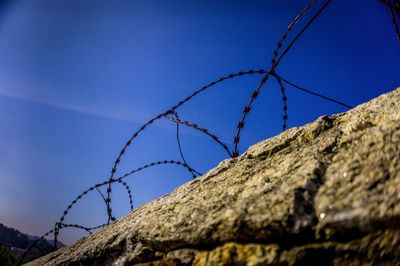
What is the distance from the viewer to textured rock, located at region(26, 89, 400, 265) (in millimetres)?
1329

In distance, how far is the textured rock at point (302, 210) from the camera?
133 cm

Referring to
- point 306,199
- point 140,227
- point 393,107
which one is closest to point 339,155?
point 306,199

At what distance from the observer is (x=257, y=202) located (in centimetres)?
161

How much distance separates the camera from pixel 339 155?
1.64 meters

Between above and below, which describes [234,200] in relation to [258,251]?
above

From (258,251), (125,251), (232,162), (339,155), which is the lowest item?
(258,251)

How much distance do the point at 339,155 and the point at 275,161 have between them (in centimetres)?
46

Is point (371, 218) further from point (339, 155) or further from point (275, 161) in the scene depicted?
point (275, 161)

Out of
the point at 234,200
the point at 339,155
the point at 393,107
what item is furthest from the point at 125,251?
the point at 393,107

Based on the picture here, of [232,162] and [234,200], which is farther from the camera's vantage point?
Result: [232,162]

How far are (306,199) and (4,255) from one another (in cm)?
1609

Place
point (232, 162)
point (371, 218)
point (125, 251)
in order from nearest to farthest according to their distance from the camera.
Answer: point (371, 218) < point (125, 251) < point (232, 162)

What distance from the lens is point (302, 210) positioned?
145 centimetres

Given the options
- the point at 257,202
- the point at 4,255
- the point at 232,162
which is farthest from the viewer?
the point at 4,255
